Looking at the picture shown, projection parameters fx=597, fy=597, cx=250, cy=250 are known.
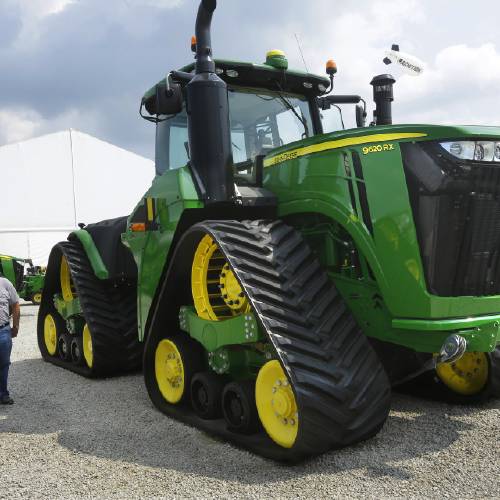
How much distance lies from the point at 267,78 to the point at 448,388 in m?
2.90

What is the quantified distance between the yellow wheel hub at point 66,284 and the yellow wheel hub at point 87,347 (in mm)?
811

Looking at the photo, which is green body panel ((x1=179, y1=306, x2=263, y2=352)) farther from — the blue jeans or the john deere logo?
the blue jeans

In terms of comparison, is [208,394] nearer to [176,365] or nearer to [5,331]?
[176,365]

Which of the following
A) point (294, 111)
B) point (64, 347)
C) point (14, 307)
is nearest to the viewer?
point (294, 111)

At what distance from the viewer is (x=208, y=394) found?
4145 millimetres

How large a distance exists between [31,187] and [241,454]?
834 inches

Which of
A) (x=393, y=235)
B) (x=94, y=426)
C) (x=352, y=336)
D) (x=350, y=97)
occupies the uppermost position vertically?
(x=350, y=97)

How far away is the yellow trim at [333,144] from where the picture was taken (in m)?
3.32

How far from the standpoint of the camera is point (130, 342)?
6.14 metres

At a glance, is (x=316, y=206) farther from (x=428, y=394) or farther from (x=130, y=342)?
(x=130, y=342)

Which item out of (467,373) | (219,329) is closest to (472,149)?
(219,329)

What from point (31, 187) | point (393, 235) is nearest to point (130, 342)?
point (393, 235)

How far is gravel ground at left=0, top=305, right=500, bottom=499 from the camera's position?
3.07 metres

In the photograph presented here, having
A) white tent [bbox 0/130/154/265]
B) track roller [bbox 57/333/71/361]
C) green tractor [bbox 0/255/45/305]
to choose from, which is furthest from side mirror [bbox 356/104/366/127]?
white tent [bbox 0/130/154/265]
